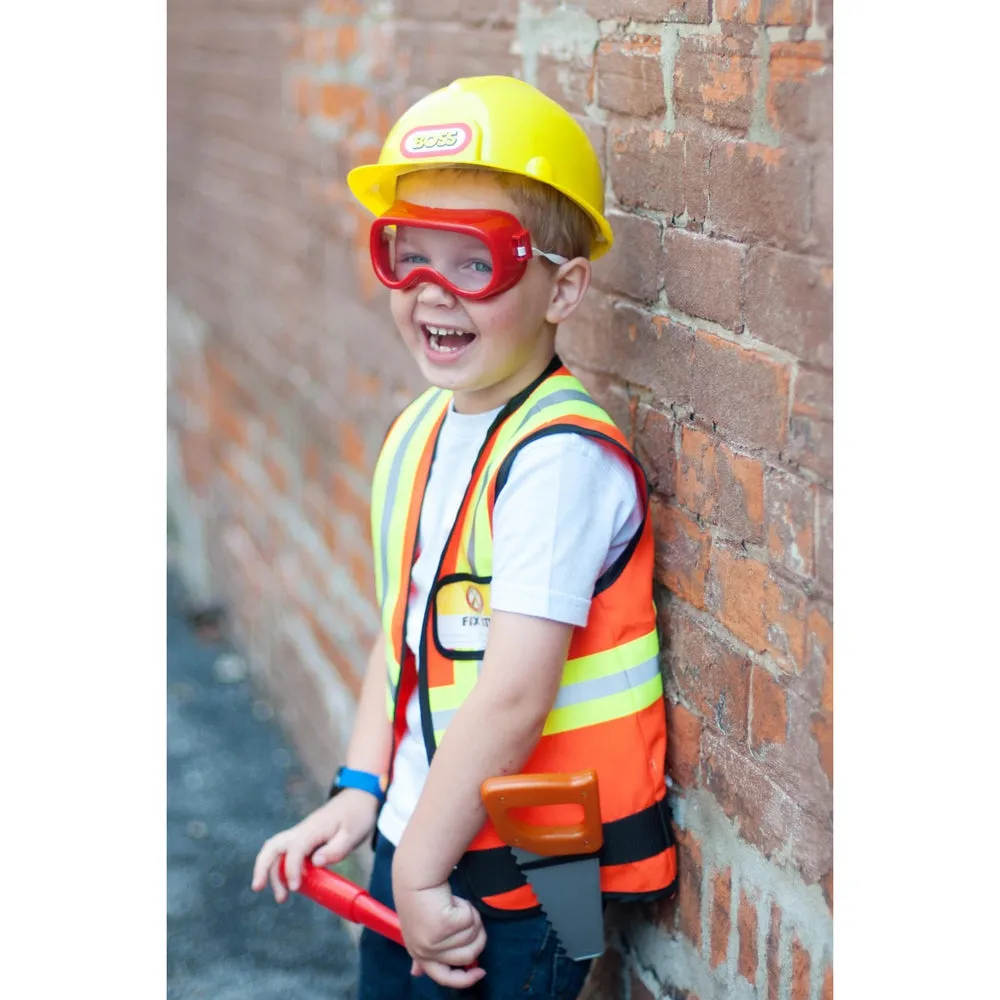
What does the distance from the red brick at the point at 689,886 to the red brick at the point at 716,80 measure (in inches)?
40.7

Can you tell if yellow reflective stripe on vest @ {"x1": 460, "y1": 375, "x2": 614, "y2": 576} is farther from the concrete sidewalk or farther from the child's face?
the concrete sidewalk

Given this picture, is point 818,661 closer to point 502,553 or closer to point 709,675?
point 709,675

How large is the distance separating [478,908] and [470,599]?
46 centimetres

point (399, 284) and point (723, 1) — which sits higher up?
point (723, 1)

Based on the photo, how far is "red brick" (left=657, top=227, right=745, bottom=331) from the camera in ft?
5.85

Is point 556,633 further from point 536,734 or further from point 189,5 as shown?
point 189,5

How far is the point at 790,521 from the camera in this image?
5.56ft

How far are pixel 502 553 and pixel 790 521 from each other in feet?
1.27

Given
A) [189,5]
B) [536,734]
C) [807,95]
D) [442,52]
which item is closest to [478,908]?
[536,734]

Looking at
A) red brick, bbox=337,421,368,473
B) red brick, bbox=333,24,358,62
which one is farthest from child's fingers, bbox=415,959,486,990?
red brick, bbox=333,24,358,62

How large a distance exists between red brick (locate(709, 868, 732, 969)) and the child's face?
0.79 m

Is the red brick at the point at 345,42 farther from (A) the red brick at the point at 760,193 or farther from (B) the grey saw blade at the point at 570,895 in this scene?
(B) the grey saw blade at the point at 570,895

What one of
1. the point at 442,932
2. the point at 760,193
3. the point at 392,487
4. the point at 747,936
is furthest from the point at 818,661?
the point at 392,487

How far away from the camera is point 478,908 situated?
2.01 m
